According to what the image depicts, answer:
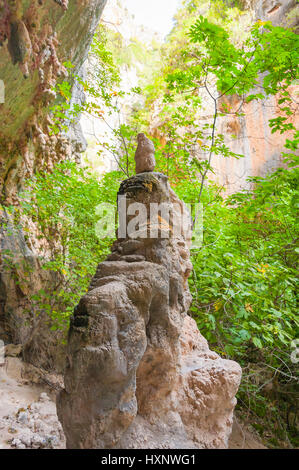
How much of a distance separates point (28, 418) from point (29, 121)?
5.48 m

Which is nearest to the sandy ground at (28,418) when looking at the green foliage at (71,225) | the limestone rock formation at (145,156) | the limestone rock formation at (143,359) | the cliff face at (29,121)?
the cliff face at (29,121)

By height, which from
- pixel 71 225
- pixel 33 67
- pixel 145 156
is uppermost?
pixel 33 67

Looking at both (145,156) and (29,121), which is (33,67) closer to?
(29,121)

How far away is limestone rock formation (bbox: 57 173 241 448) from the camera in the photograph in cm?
182

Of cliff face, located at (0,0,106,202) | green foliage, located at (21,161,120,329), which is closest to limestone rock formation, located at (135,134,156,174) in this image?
green foliage, located at (21,161,120,329)

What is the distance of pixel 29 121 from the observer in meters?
6.48

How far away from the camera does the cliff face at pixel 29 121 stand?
5.01 metres

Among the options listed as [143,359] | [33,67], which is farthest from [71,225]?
[143,359]

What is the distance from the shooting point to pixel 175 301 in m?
2.55

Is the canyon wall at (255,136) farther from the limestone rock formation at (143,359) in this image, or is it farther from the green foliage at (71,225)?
the limestone rock formation at (143,359)

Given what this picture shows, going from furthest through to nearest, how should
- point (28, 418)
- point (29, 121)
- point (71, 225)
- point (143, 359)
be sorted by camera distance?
point (29, 121)
point (71, 225)
point (28, 418)
point (143, 359)

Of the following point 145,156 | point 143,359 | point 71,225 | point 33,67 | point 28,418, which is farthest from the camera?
point 71,225

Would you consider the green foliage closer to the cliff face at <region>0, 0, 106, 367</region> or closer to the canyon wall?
the cliff face at <region>0, 0, 106, 367</region>

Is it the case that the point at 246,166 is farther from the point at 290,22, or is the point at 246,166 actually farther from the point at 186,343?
the point at 186,343
